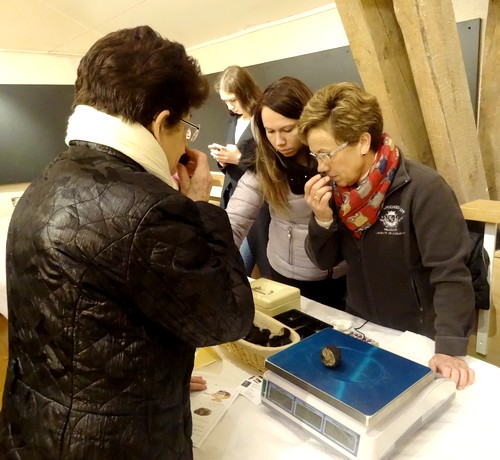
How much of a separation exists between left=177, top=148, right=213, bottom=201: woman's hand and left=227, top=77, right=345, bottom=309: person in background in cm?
47

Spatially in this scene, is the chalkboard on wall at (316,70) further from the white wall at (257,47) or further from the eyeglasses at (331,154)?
the eyeglasses at (331,154)

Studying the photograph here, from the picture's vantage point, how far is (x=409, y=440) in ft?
2.51

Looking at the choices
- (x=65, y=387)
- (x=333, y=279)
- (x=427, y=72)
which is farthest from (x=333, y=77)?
(x=65, y=387)

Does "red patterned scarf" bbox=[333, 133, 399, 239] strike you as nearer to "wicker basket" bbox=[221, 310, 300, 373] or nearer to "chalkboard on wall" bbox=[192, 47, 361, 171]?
"wicker basket" bbox=[221, 310, 300, 373]

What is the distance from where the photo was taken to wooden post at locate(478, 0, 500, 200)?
5.45ft

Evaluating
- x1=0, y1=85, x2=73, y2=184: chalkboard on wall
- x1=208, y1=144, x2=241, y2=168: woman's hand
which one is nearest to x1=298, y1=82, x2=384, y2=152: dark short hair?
x1=208, y1=144, x2=241, y2=168: woman's hand

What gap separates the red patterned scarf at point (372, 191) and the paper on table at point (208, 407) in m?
0.57

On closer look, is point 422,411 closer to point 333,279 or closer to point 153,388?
point 153,388

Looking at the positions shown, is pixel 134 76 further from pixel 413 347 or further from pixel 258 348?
pixel 413 347

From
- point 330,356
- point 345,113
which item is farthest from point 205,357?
point 345,113

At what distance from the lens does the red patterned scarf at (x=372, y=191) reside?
1.14m

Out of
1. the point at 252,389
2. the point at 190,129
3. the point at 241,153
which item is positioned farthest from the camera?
the point at 241,153

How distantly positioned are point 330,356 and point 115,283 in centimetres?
44

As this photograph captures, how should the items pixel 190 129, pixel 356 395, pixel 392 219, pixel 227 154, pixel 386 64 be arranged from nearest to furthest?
pixel 356 395, pixel 190 129, pixel 392 219, pixel 386 64, pixel 227 154
